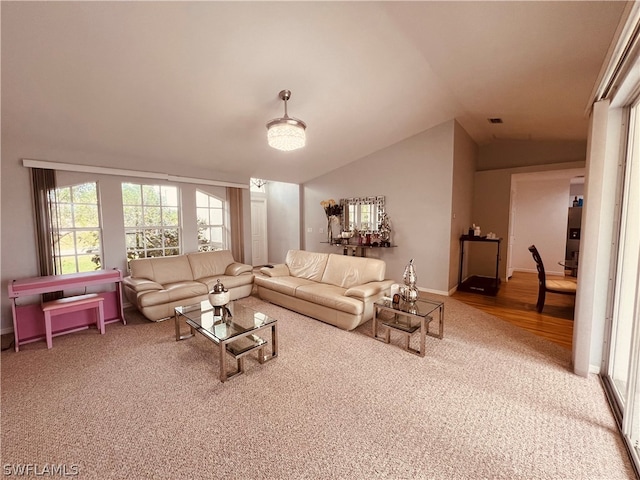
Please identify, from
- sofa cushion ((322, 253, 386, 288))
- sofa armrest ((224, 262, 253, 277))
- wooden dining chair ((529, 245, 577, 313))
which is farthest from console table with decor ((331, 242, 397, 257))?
wooden dining chair ((529, 245, 577, 313))

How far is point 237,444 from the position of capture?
5.44ft

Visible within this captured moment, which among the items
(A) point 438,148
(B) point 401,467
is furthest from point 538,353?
(A) point 438,148

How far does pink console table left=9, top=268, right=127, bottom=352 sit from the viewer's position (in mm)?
2934

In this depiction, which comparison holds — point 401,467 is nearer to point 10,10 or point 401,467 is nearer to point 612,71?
point 612,71

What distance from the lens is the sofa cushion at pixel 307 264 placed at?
14.4ft

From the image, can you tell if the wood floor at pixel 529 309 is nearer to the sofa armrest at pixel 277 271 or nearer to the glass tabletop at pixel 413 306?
the glass tabletop at pixel 413 306

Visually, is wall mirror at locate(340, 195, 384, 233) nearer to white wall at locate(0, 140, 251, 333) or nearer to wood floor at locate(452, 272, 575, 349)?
wood floor at locate(452, 272, 575, 349)

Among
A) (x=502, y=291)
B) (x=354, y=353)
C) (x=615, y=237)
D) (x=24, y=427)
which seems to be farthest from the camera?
(x=502, y=291)

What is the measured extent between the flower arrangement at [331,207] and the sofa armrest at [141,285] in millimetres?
3646

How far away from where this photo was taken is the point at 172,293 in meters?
3.72

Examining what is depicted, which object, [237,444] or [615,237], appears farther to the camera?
[615,237]

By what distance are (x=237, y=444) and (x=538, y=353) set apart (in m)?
2.96

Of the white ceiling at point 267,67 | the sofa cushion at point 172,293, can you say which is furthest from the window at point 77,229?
the sofa cushion at point 172,293

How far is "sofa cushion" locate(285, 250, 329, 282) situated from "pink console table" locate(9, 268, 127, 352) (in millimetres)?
2512
